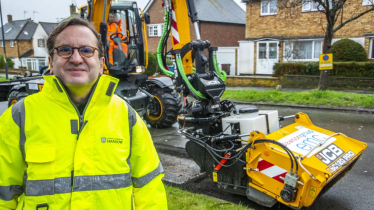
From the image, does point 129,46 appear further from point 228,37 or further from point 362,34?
point 228,37

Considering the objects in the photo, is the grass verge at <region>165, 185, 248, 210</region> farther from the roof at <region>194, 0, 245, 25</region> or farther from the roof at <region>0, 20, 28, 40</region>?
the roof at <region>0, 20, 28, 40</region>

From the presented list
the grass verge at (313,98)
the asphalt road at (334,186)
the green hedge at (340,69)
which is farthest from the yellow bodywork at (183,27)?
the green hedge at (340,69)

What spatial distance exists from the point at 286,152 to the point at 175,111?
513 centimetres

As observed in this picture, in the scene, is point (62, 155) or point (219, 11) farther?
point (219, 11)

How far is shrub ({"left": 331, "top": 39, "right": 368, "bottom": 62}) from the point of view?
18.2 meters

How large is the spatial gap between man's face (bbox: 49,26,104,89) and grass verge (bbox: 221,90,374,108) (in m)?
10.4

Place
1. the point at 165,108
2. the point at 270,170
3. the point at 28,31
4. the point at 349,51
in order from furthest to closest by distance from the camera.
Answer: the point at 28,31 → the point at 349,51 → the point at 165,108 → the point at 270,170

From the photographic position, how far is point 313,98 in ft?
38.4

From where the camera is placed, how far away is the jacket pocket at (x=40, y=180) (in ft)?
5.56

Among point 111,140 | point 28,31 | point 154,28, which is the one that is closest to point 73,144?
point 111,140

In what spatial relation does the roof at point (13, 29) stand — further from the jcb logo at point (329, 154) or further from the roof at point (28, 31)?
the jcb logo at point (329, 154)

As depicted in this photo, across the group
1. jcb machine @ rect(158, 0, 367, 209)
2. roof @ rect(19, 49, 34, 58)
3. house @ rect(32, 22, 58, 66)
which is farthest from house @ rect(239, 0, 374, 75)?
roof @ rect(19, 49, 34, 58)

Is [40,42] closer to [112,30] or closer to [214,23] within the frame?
[214,23]

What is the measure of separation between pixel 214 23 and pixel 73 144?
28.5 metres
